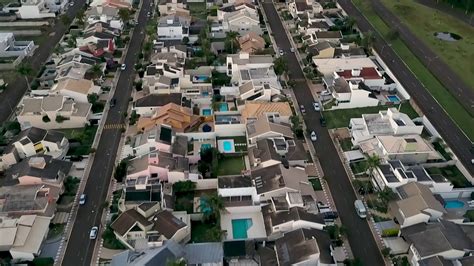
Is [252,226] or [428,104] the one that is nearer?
[252,226]

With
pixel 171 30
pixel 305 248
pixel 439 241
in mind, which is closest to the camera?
pixel 305 248

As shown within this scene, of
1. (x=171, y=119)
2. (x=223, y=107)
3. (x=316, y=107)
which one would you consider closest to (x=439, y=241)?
(x=316, y=107)

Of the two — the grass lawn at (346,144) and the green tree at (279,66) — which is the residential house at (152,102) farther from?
the grass lawn at (346,144)

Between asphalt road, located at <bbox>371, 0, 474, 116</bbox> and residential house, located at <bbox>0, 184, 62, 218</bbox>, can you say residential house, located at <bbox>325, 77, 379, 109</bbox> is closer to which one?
asphalt road, located at <bbox>371, 0, 474, 116</bbox>

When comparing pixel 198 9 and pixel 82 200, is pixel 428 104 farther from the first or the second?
pixel 198 9

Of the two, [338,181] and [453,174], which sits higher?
[453,174]

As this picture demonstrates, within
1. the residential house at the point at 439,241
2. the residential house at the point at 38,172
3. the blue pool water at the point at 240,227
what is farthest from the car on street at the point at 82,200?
the residential house at the point at 439,241
